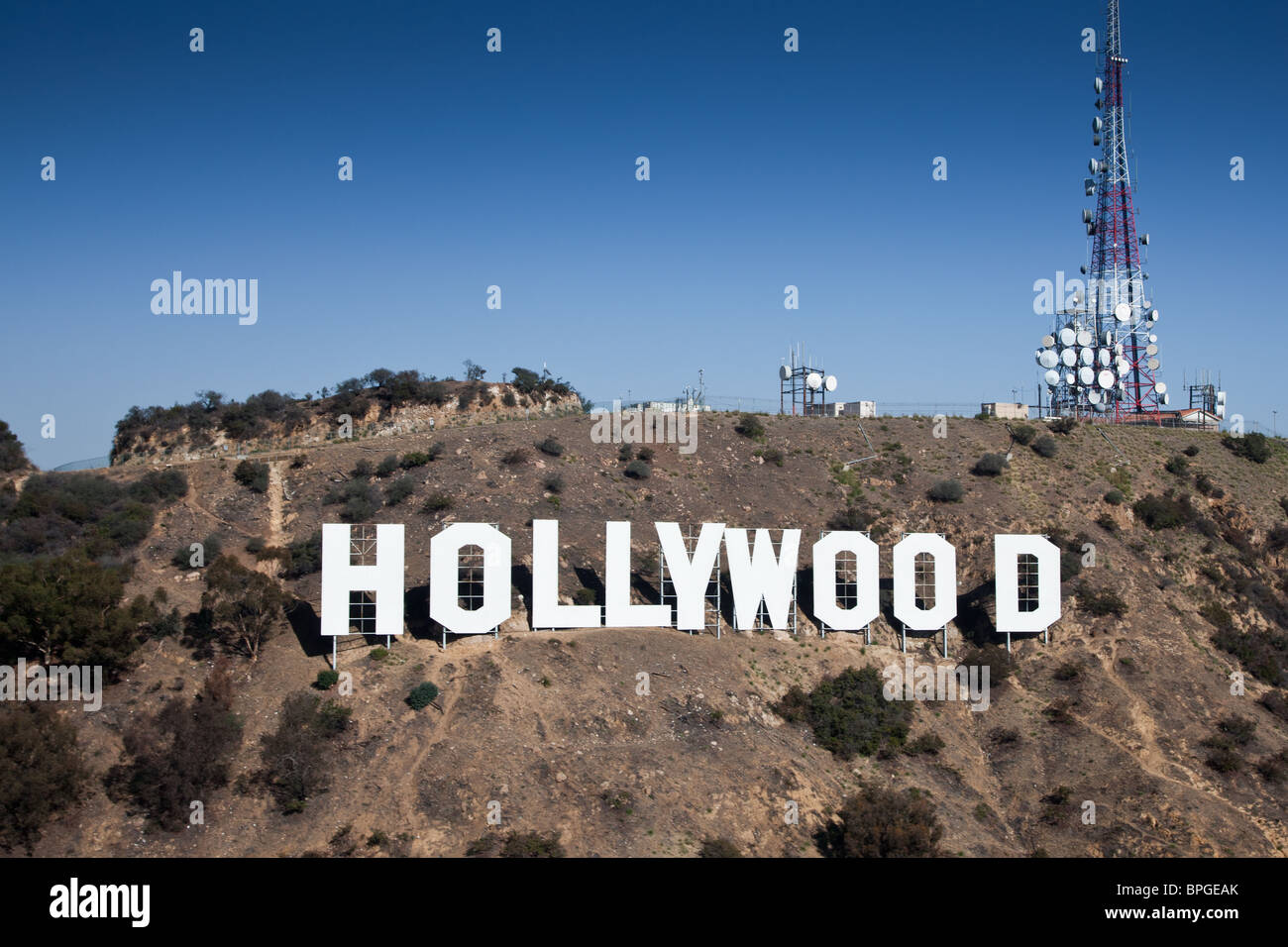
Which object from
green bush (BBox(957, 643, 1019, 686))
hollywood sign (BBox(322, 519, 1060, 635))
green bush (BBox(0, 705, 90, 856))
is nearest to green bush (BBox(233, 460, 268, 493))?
hollywood sign (BBox(322, 519, 1060, 635))

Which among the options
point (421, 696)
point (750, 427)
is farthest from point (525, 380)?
point (421, 696)

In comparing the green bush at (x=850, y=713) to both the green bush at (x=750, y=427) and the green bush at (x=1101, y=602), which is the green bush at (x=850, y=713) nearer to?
the green bush at (x=1101, y=602)

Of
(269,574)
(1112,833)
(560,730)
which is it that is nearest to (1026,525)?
(1112,833)

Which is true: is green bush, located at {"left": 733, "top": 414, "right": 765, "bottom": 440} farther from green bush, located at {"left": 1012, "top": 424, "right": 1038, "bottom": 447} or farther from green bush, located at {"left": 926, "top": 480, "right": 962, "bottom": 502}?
green bush, located at {"left": 1012, "top": 424, "right": 1038, "bottom": 447}

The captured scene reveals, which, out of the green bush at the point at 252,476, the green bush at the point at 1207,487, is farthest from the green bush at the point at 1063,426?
the green bush at the point at 252,476

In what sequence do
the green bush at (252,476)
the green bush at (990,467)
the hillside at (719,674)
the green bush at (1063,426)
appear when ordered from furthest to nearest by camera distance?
the green bush at (1063,426) < the green bush at (990,467) < the green bush at (252,476) < the hillside at (719,674)
